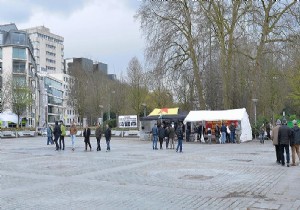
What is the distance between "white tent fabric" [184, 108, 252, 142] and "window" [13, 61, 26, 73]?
2258 inches

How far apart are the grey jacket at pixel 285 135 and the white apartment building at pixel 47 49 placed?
112 meters

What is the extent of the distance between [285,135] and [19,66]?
7554 cm

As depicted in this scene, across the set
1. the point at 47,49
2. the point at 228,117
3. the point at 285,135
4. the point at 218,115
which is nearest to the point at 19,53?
the point at 47,49

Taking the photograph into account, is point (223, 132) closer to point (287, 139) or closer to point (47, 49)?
point (287, 139)

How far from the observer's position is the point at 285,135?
51.8 feet

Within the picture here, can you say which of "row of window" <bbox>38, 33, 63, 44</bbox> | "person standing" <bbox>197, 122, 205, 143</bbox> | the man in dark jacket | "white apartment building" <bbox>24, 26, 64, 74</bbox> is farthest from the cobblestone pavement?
"row of window" <bbox>38, 33, 63, 44</bbox>

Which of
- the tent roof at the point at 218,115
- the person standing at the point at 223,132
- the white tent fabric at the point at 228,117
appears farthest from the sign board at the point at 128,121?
the person standing at the point at 223,132

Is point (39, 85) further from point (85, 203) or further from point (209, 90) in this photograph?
point (85, 203)

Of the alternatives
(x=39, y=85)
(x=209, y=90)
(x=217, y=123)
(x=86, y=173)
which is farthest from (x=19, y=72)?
(x=86, y=173)

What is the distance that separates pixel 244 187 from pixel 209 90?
108ft

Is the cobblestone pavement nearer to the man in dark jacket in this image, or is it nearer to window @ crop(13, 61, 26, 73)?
the man in dark jacket

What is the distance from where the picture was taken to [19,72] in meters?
82.8

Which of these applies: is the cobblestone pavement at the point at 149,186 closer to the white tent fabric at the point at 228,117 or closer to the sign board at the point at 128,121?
the white tent fabric at the point at 228,117

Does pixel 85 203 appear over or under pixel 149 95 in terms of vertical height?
under
